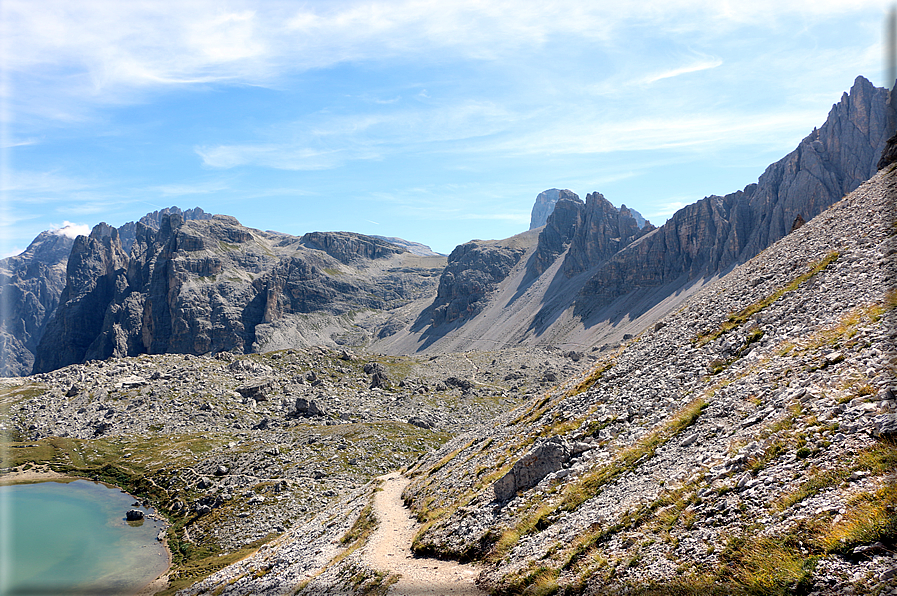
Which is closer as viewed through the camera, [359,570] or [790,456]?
[790,456]

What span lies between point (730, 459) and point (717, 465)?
59 centimetres

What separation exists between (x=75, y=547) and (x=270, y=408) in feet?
204

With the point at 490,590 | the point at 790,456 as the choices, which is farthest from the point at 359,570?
the point at 790,456

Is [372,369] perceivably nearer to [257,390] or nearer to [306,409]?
[257,390]

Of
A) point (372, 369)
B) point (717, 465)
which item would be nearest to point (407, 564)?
point (717, 465)

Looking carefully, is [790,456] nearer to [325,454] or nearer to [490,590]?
[490,590]

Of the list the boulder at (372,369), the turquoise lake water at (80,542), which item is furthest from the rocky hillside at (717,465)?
the boulder at (372,369)

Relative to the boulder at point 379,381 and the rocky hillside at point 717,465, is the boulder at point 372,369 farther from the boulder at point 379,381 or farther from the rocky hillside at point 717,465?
the rocky hillside at point 717,465

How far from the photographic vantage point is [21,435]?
120 meters

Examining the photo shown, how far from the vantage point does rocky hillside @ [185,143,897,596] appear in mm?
13828

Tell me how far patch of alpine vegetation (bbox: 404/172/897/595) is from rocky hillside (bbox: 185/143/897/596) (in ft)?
0.28

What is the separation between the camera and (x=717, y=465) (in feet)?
63.4

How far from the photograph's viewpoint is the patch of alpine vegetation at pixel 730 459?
44.8ft

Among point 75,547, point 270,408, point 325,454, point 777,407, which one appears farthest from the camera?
point 270,408
